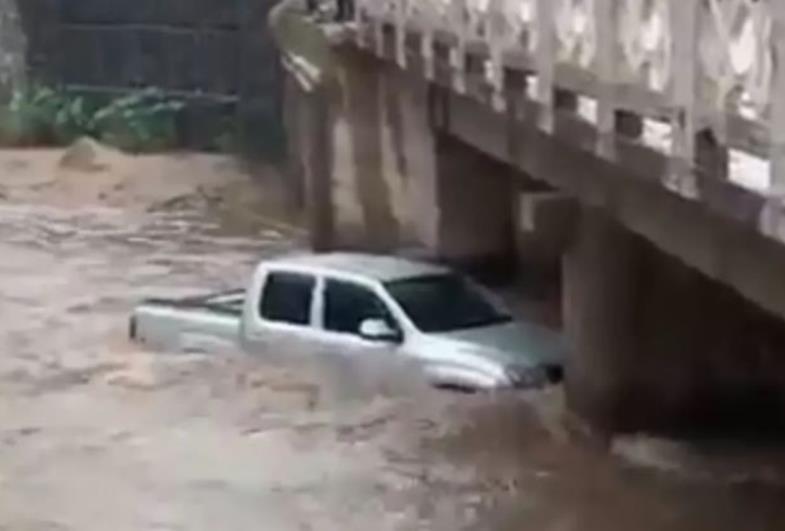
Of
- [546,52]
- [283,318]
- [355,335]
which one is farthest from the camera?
[283,318]

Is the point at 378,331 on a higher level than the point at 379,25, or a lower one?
lower

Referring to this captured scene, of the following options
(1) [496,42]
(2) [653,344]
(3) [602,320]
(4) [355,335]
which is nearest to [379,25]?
(4) [355,335]

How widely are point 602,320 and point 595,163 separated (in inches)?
77.9

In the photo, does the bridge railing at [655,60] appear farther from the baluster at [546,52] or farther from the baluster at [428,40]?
the baluster at [428,40]

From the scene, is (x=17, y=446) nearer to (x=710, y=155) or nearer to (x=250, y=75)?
(x=710, y=155)

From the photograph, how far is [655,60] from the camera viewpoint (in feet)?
30.7

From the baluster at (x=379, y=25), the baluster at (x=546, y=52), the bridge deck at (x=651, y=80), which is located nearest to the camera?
the bridge deck at (x=651, y=80)

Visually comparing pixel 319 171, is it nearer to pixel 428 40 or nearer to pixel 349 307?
pixel 428 40

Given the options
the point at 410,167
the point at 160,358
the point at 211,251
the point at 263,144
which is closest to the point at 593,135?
the point at 160,358

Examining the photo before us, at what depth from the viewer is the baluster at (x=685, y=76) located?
8.53 metres

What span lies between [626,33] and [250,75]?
23772mm

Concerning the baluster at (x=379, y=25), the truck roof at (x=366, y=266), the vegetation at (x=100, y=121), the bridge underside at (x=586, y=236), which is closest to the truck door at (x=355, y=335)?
the truck roof at (x=366, y=266)

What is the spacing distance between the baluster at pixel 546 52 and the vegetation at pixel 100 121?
820 inches

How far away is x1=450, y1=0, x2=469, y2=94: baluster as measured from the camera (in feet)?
46.1
